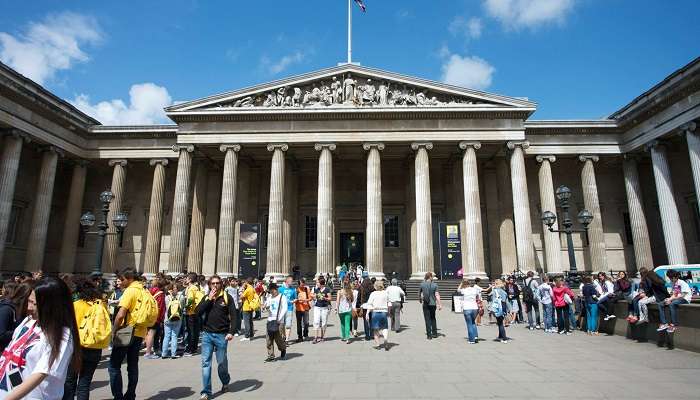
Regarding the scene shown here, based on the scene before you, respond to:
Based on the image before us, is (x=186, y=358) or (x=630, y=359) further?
(x=186, y=358)

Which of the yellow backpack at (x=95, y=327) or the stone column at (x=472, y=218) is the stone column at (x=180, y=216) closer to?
the stone column at (x=472, y=218)

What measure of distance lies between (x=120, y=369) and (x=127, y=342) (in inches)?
17.5

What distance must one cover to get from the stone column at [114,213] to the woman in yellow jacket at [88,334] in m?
25.3

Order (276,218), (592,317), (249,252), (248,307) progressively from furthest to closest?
1. (276,218)
2. (249,252)
3. (592,317)
4. (248,307)

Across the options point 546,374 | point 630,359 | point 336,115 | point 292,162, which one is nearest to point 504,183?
point 336,115

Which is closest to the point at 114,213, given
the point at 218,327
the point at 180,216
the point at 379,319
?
the point at 180,216

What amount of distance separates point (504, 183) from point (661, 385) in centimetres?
2254

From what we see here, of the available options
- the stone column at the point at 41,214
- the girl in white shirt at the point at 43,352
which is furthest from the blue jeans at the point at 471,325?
the stone column at the point at 41,214

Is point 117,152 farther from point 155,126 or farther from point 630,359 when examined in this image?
point 630,359

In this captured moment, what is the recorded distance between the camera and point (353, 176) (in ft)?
106

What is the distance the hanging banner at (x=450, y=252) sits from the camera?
23.8 m

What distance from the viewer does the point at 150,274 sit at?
83.1ft

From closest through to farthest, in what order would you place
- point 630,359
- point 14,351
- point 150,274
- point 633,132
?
point 14,351 < point 630,359 < point 150,274 < point 633,132

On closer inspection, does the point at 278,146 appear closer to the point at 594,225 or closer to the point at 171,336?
the point at 171,336
